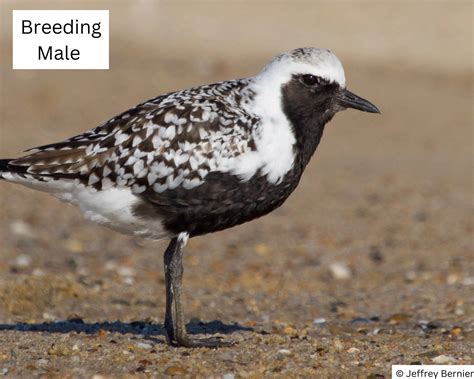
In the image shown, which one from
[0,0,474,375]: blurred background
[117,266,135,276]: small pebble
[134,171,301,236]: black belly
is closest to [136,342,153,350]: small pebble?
[0,0,474,375]: blurred background

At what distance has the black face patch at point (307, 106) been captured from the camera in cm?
766

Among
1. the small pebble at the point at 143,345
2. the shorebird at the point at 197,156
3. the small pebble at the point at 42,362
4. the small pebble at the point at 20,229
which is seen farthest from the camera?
the small pebble at the point at 20,229

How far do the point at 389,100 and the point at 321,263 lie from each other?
12990 mm

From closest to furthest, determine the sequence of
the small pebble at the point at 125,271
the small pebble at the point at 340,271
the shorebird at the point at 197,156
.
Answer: the shorebird at the point at 197,156 < the small pebble at the point at 125,271 < the small pebble at the point at 340,271

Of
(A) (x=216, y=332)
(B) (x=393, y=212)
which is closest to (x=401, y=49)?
(B) (x=393, y=212)

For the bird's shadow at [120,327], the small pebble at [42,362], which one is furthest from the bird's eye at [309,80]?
the small pebble at [42,362]

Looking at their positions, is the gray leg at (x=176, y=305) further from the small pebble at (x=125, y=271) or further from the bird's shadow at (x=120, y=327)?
the small pebble at (x=125, y=271)

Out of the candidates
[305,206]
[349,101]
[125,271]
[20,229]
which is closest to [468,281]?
[125,271]

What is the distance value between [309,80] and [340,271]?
5254 mm

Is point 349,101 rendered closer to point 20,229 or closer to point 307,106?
point 307,106

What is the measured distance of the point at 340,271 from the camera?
495 inches

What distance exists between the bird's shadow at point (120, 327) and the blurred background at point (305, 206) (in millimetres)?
336

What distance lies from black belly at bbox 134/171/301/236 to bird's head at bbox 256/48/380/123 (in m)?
0.55

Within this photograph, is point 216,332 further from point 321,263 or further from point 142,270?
A: point 321,263
